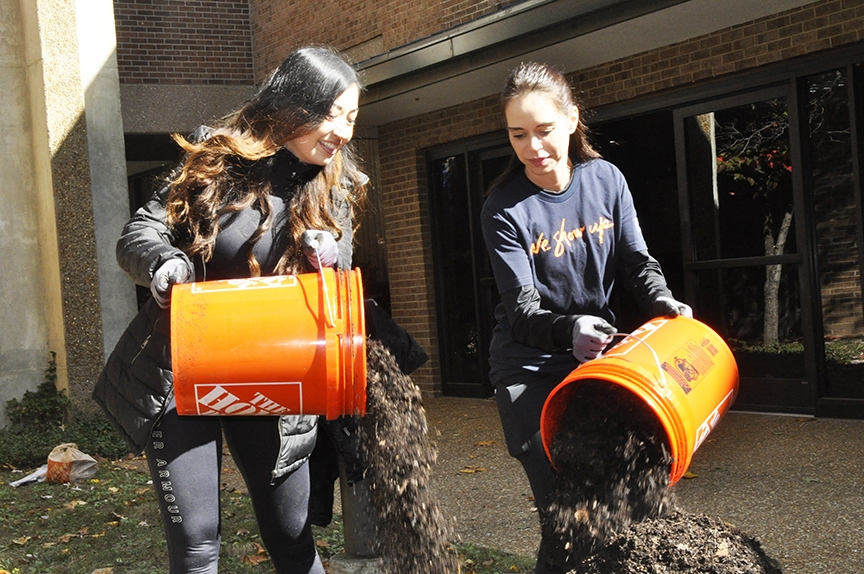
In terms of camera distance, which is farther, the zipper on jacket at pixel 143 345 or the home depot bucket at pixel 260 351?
the zipper on jacket at pixel 143 345

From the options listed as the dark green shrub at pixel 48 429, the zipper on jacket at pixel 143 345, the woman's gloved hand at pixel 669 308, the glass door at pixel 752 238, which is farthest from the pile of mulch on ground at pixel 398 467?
the dark green shrub at pixel 48 429

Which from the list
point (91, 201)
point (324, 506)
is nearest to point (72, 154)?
point (91, 201)

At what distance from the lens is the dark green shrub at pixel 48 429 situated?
7.43 m

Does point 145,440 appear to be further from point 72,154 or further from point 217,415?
point 72,154

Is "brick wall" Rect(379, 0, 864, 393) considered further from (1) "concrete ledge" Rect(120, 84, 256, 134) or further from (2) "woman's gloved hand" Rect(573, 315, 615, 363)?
(2) "woman's gloved hand" Rect(573, 315, 615, 363)

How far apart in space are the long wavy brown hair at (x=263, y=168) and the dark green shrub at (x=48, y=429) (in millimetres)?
5510

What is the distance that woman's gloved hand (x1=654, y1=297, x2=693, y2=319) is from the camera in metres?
2.48

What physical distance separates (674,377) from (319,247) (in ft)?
3.08

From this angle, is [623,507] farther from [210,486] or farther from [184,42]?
[184,42]

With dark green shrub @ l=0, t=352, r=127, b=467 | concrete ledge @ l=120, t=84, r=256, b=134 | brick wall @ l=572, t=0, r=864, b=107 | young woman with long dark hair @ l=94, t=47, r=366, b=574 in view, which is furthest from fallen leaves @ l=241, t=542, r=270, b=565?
concrete ledge @ l=120, t=84, r=256, b=134

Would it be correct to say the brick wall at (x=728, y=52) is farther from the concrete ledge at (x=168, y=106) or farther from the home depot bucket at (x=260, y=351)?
the home depot bucket at (x=260, y=351)

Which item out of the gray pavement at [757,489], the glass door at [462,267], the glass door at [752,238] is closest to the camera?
the gray pavement at [757,489]

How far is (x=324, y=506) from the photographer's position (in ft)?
9.47

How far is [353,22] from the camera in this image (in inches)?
408
